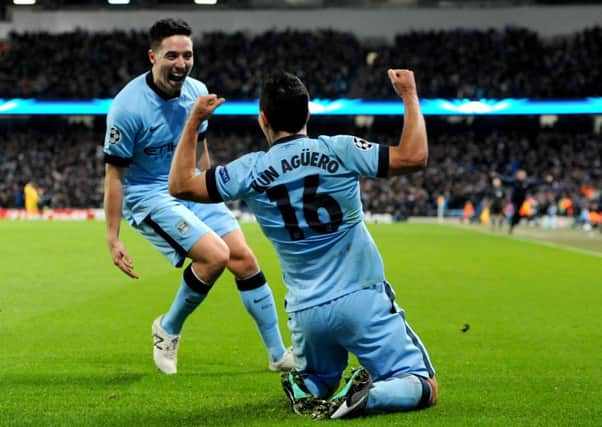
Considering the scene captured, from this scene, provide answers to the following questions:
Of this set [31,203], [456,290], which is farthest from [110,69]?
[456,290]

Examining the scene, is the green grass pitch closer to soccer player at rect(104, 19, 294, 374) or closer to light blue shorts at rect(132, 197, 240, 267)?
soccer player at rect(104, 19, 294, 374)

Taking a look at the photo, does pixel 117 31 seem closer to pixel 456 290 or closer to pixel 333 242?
pixel 456 290

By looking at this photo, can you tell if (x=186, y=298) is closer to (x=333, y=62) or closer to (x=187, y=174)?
(x=187, y=174)

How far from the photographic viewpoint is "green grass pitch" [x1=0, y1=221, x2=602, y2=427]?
4.92 metres

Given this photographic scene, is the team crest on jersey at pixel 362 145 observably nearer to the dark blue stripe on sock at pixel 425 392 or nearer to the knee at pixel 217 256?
the dark blue stripe on sock at pixel 425 392

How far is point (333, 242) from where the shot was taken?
4738 millimetres

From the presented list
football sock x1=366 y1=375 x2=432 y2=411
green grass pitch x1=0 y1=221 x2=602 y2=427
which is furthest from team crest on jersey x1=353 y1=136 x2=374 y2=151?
green grass pitch x1=0 y1=221 x2=602 y2=427

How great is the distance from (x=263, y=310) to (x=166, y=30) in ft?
6.61

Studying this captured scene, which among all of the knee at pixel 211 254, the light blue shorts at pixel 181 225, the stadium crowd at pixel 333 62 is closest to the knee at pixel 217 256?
the knee at pixel 211 254

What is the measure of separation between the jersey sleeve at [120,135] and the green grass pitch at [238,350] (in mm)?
1476

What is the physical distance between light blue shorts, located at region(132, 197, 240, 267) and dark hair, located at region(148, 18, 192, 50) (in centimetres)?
110

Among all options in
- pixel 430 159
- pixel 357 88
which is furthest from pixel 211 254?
pixel 430 159

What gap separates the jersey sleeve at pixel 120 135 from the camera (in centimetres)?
612

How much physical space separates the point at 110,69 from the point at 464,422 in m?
46.6
